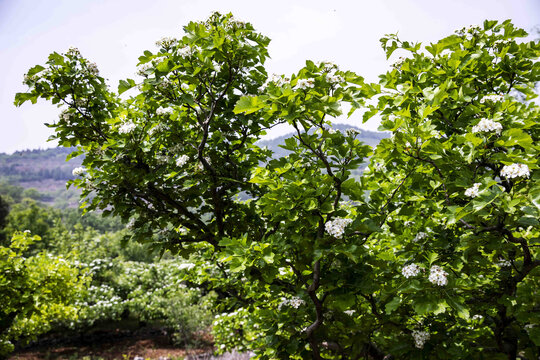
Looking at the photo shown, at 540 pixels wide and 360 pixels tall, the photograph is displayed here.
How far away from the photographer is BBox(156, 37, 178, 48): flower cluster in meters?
2.71

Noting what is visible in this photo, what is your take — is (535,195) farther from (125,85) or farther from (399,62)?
(125,85)

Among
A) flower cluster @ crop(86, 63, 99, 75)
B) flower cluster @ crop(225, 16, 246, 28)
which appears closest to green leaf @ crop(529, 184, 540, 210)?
flower cluster @ crop(225, 16, 246, 28)

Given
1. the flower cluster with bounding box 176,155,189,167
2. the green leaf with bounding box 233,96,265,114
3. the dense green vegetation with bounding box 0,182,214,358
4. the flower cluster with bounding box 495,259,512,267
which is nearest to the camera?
the green leaf with bounding box 233,96,265,114

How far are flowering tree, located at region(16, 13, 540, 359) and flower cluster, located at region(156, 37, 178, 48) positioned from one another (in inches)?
0.9

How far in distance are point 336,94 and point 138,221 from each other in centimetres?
230

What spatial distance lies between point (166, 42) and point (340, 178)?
1.82 meters

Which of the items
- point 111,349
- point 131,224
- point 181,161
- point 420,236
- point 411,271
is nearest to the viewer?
point 411,271

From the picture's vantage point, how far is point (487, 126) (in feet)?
6.41

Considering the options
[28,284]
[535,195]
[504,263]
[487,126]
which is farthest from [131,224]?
[28,284]

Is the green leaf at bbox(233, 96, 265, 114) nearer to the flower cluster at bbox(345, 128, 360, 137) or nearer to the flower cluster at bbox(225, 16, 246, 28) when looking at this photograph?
the flower cluster at bbox(345, 128, 360, 137)

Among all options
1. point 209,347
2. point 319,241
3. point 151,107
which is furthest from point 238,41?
point 209,347

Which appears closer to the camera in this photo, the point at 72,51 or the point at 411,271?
the point at 411,271

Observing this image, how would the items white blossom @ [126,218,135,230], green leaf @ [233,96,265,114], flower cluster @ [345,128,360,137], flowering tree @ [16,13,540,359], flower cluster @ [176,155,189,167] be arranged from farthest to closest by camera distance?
1. white blossom @ [126,218,135,230]
2. flower cluster @ [176,155,189,167]
3. flower cluster @ [345,128,360,137]
4. flowering tree @ [16,13,540,359]
5. green leaf @ [233,96,265,114]

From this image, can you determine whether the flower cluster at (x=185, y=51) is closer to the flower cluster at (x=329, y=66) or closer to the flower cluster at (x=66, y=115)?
the flower cluster at (x=329, y=66)
